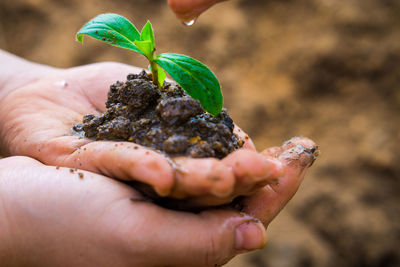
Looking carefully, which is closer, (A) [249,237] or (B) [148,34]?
(A) [249,237]

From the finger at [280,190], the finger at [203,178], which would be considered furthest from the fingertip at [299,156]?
the finger at [203,178]

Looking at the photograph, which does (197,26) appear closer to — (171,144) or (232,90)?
(232,90)

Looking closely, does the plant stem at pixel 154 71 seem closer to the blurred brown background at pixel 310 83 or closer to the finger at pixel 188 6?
the finger at pixel 188 6

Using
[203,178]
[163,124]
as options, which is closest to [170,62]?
[163,124]

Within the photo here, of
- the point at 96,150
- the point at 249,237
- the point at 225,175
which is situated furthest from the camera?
the point at 96,150

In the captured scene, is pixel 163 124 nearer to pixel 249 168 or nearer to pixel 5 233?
pixel 249 168

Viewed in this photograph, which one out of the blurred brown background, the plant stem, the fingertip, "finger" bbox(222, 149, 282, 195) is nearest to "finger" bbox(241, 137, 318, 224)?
the fingertip

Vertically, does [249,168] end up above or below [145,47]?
below

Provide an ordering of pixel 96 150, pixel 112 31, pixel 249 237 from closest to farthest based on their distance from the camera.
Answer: pixel 249 237, pixel 96 150, pixel 112 31
